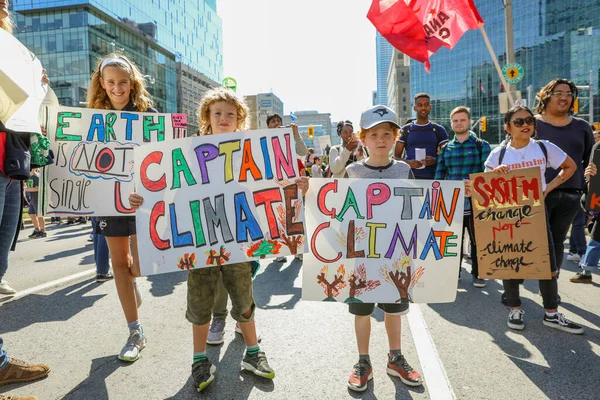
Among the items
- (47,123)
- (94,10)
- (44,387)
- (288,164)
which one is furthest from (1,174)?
(94,10)

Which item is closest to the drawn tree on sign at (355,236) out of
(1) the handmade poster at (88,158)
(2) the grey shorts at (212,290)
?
(2) the grey shorts at (212,290)

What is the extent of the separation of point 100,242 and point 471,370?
14.4ft

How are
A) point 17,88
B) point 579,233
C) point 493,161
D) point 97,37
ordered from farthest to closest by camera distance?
1. point 97,37
2. point 579,233
3. point 493,161
4. point 17,88

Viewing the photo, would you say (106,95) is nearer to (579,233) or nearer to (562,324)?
(562,324)

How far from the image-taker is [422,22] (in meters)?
5.68

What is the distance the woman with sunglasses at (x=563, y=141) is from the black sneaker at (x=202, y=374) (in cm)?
325

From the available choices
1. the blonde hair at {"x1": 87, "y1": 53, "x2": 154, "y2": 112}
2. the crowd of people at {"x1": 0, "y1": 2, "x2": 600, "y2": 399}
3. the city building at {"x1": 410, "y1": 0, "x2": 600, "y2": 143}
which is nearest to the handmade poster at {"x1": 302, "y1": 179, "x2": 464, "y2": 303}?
the crowd of people at {"x1": 0, "y1": 2, "x2": 600, "y2": 399}

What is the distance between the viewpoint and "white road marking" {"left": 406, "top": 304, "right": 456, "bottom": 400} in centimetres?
242

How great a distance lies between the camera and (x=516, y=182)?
323 cm

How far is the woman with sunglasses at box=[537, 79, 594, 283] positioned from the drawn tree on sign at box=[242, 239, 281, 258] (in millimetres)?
2749

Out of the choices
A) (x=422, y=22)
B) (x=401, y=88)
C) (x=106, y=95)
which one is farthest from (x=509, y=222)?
(x=401, y=88)

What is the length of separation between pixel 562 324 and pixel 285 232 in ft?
8.36

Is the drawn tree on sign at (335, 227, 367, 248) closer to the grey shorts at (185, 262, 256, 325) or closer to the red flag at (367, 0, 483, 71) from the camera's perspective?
the grey shorts at (185, 262, 256, 325)

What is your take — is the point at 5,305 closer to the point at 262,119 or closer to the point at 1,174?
the point at 1,174
